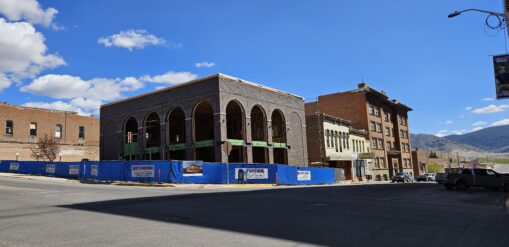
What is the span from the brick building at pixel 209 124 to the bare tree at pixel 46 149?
7637 mm

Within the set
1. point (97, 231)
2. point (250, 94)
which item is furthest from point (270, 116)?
point (97, 231)

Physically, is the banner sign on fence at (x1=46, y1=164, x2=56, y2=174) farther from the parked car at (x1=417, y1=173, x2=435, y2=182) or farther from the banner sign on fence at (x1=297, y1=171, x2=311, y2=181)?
the parked car at (x1=417, y1=173, x2=435, y2=182)

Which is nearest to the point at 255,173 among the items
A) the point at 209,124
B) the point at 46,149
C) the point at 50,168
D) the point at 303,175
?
the point at 303,175

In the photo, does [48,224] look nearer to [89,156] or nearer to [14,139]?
[14,139]

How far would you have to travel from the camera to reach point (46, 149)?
5366 cm

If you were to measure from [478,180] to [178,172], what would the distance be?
70.4 ft

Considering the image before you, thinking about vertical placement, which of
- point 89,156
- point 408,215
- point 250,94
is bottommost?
point 408,215

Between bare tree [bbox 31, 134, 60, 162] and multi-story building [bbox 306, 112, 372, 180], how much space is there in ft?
109

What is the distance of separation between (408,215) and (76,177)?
32530mm

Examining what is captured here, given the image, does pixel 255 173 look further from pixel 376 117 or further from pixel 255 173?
pixel 376 117

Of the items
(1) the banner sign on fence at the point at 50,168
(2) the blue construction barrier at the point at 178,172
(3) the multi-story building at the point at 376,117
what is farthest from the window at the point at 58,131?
(3) the multi-story building at the point at 376,117

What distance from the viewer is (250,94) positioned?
42062 mm

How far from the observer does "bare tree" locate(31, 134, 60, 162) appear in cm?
5249

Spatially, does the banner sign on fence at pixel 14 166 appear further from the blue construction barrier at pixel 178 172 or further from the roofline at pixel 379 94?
the roofline at pixel 379 94
